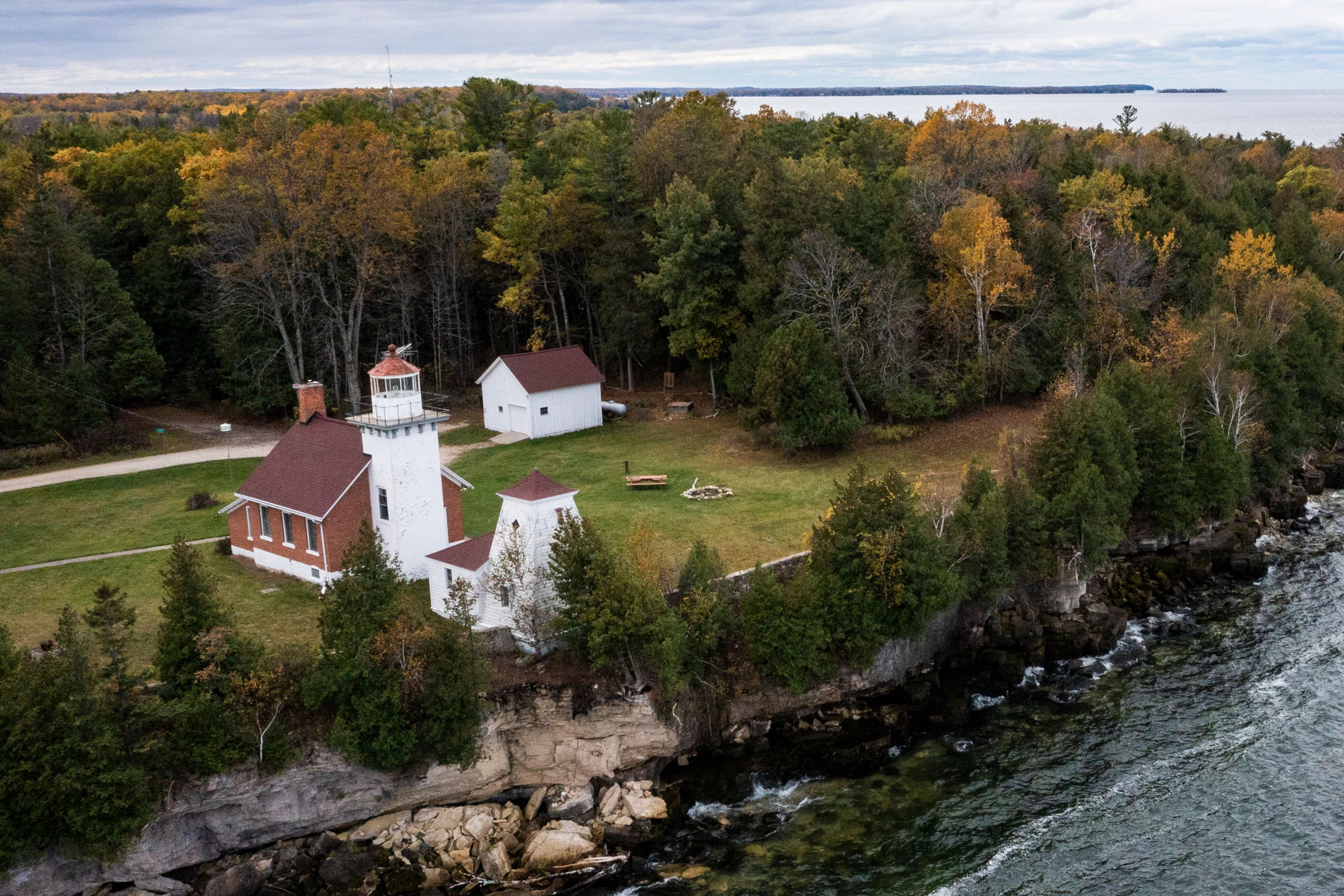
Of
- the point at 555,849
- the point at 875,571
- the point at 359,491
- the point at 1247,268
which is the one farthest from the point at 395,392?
the point at 1247,268

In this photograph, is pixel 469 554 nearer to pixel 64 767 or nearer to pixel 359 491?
pixel 359 491

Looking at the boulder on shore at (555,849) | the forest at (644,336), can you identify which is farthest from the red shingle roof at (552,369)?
the boulder on shore at (555,849)

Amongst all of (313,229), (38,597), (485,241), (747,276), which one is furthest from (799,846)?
(485,241)

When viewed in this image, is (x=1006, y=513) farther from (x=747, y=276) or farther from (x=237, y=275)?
(x=237, y=275)

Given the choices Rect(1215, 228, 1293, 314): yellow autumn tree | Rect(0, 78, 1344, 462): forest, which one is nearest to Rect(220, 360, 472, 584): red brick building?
Rect(0, 78, 1344, 462): forest

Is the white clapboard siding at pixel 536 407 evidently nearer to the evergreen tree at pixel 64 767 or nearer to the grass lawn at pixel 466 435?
the grass lawn at pixel 466 435
